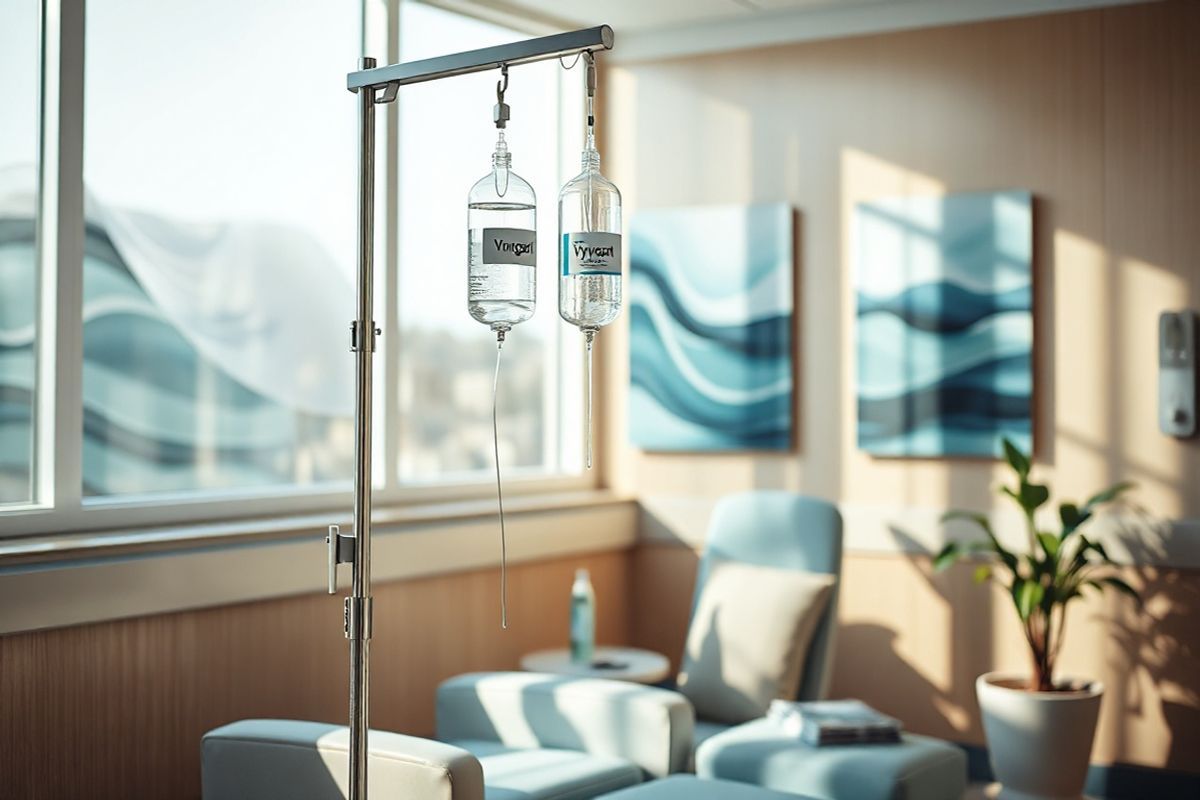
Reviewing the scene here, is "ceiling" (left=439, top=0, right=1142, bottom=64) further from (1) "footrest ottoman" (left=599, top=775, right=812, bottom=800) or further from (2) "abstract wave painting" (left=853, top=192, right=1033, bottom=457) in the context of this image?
(1) "footrest ottoman" (left=599, top=775, right=812, bottom=800)

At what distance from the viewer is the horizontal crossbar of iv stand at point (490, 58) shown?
1.77 meters

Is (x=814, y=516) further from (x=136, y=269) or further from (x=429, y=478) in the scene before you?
(x=136, y=269)

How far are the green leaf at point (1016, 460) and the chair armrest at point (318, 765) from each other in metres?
2.17

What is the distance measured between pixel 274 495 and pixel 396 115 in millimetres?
1265

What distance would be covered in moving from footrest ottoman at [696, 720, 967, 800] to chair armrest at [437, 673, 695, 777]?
0.36ft

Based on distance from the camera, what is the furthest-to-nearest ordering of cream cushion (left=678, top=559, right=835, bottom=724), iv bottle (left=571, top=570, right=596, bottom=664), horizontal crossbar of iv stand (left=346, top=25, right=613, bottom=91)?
iv bottle (left=571, top=570, right=596, bottom=664), cream cushion (left=678, top=559, right=835, bottom=724), horizontal crossbar of iv stand (left=346, top=25, right=613, bottom=91)

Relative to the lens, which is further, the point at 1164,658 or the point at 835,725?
the point at 1164,658

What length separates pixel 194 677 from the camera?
10.4ft

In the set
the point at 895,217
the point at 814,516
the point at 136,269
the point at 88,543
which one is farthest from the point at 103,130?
the point at 895,217

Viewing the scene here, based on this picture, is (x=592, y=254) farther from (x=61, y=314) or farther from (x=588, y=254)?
(x=61, y=314)

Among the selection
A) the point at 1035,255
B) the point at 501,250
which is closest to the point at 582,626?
the point at 1035,255

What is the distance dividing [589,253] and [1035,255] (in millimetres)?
2835

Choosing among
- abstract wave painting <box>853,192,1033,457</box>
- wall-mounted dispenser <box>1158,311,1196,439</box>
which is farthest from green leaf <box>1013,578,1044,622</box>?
wall-mounted dispenser <box>1158,311,1196,439</box>

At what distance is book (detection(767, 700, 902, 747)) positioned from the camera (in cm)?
320
